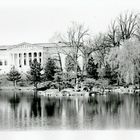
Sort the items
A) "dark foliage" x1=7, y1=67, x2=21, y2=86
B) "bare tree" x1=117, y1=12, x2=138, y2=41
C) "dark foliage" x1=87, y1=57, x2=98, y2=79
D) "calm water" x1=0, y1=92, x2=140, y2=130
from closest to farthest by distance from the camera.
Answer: "calm water" x1=0, y1=92, x2=140, y2=130 → "bare tree" x1=117, y1=12, x2=138, y2=41 → "dark foliage" x1=87, y1=57, x2=98, y2=79 → "dark foliage" x1=7, y1=67, x2=21, y2=86

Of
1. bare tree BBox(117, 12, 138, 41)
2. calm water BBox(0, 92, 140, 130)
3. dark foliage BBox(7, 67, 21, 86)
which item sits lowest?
calm water BBox(0, 92, 140, 130)

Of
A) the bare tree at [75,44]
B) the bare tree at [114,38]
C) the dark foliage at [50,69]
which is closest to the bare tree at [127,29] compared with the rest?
the bare tree at [114,38]

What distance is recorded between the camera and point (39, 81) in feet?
72.3

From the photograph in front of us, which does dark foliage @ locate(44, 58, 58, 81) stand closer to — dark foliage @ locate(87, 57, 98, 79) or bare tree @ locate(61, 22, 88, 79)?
bare tree @ locate(61, 22, 88, 79)

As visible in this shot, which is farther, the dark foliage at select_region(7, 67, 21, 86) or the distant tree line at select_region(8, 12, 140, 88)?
the dark foliage at select_region(7, 67, 21, 86)

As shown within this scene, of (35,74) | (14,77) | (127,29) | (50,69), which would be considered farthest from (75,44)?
(14,77)

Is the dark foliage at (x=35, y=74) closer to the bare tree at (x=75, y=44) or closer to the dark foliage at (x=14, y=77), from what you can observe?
the dark foliage at (x=14, y=77)

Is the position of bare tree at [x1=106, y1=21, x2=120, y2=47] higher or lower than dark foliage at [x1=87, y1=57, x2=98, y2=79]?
higher

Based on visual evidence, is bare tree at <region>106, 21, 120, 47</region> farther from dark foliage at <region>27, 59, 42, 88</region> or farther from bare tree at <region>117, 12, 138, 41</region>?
dark foliage at <region>27, 59, 42, 88</region>

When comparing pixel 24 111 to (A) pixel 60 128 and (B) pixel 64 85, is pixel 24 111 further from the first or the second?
(B) pixel 64 85

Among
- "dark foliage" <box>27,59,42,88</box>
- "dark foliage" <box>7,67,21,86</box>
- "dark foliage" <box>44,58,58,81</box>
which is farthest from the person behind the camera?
"dark foliage" <box>7,67,21,86</box>

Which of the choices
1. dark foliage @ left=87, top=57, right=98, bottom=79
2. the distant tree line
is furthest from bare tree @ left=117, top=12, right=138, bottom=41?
dark foliage @ left=87, top=57, right=98, bottom=79

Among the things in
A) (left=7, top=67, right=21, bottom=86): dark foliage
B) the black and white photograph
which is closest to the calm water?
the black and white photograph
